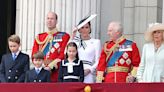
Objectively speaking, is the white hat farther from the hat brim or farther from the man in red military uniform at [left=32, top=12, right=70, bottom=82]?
the man in red military uniform at [left=32, top=12, right=70, bottom=82]

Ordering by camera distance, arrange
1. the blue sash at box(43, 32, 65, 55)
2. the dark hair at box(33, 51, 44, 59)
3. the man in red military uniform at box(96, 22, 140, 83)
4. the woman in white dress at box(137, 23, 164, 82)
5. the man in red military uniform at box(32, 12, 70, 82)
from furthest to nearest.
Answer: the blue sash at box(43, 32, 65, 55)
the man in red military uniform at box(32, 12, 70, 82)
the man in red military uniform at box(96, 22, 140, 83)
the dark hair at box(33, 51, 44, 59)
the woman in white dress at box(137, 23, 164, 82)

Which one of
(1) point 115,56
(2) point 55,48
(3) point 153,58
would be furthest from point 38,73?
(3) point 153,58

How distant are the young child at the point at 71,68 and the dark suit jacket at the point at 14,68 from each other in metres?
0.56

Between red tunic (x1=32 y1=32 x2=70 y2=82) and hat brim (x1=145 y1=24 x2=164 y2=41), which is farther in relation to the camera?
red tunic (x1=32 y1=32 x2=70 y2=82)

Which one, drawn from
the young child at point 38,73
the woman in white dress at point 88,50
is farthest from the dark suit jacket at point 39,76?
the woman in white dress at point 88,50

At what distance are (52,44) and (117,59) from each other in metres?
0.98

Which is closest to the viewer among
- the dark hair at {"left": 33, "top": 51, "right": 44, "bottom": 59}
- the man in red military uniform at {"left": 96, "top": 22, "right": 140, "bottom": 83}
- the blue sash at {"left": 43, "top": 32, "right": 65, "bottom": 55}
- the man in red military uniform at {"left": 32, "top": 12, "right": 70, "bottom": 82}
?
the dark hair at {"left": 33, "top": 51, "right": 44, "bottom": 59}

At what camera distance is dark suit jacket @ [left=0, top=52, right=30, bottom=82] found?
9.06 meters

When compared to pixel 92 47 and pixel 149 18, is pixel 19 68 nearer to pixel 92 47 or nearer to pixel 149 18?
pixel 92 47

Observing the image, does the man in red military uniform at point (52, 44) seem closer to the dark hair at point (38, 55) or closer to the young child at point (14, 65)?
the young child at point (14, 65)

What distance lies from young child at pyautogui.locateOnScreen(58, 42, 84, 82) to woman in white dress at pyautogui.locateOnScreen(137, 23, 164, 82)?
82 cm

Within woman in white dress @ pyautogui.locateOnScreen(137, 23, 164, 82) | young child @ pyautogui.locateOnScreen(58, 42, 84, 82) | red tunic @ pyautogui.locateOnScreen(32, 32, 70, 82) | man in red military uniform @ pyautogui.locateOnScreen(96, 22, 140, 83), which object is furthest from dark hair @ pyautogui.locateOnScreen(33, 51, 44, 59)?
woman in white dress @ pyautogui.locateOnScreen(137, 23, 164, 82)

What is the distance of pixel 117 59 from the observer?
9047 millimetres

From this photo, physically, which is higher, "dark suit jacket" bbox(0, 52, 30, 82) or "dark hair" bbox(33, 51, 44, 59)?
"dark hair" bbox(33, 51, 44, 59)
